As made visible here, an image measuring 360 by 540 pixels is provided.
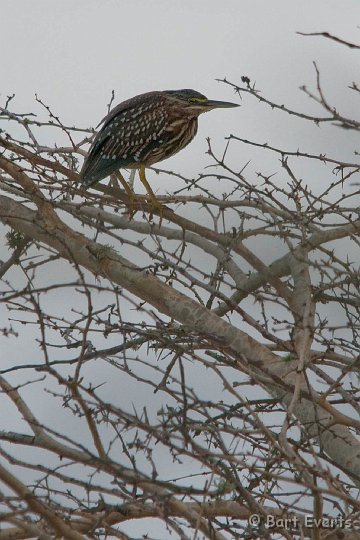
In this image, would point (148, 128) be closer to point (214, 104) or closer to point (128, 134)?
point (128, 134)

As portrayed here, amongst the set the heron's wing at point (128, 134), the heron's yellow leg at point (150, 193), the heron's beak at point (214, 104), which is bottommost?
the heron's yellow leg at point (150, 193)

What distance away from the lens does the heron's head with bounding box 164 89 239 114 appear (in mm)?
7895

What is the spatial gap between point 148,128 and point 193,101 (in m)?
0.51

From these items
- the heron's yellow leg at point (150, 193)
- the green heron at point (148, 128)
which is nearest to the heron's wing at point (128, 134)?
the green heron at point (148, 128)

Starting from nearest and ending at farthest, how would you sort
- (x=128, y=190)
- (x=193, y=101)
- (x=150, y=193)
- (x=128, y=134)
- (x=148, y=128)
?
(x=150, y=193) → (x=128, y=190) → (x=128, y=134) → (x=148, y=128) → (x=193, y=101)

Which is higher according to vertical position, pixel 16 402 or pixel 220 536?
pixel 16 402

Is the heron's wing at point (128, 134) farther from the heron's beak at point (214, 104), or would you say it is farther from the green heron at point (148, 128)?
the heron's beak at point (214, 104)

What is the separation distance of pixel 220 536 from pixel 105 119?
460 cm

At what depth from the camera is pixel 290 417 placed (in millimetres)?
3807

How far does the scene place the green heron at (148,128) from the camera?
24.5 feet

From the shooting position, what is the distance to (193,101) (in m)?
7.94

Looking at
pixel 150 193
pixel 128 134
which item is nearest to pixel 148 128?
pixel 128 134

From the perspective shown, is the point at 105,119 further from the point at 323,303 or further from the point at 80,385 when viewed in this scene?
the point at 80,385

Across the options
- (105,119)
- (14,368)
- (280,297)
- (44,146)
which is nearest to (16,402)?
(14,368)
